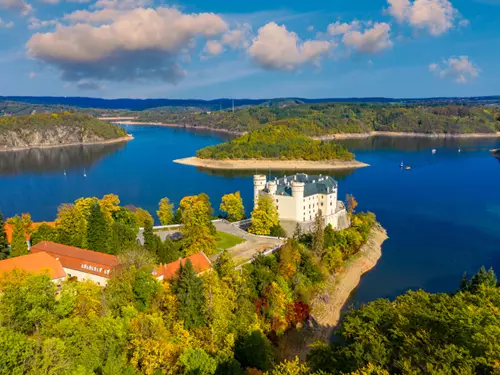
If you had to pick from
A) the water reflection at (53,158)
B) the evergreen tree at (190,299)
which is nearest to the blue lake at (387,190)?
the water reflection at (53,158)

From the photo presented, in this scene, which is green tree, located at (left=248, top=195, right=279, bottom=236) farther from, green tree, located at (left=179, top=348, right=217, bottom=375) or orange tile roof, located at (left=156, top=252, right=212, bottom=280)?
green tree, located at (left=179, top=348, right=217, bottom=375)

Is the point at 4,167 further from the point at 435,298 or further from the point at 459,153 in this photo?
the point at 459,153

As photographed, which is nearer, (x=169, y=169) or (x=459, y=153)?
(x=169, y=169)

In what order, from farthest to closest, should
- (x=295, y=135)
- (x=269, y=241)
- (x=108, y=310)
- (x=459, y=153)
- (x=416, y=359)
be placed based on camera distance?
1. (x=295, y=135)
2. (x=459, y=153)
3. (x=269, y=241)
4. (x=108, y=310)
5. (x=416, y=359)

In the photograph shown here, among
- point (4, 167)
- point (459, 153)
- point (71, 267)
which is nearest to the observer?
point (71, 267)

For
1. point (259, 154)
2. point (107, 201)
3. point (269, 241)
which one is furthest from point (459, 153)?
point (107, 201)

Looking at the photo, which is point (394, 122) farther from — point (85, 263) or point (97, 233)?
point (85, 263)
